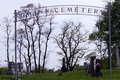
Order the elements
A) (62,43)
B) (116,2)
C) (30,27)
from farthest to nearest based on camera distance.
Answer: (62,43)
(30,27)
(116,2)

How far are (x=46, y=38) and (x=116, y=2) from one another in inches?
576

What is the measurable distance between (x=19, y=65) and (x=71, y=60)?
1713 cm

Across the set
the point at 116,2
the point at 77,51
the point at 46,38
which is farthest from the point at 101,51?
the point at 116,2

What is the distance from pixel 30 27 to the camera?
4109 centimetres

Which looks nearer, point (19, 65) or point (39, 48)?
point (19, 65)

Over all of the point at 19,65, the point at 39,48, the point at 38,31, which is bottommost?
the point at 19,65

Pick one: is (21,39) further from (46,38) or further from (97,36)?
(97,36)

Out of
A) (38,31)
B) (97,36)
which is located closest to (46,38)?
(38,31)

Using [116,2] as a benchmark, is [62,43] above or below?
below

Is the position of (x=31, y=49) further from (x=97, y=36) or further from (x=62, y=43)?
(x=97, y=36)

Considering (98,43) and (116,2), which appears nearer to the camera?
(116,2)

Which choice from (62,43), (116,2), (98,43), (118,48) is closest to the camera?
(116,2)

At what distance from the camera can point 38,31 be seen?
41531mm

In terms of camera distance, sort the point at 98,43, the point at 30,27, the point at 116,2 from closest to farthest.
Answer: the point at 116,2 → the point at 30,27 → the point at 98,43
